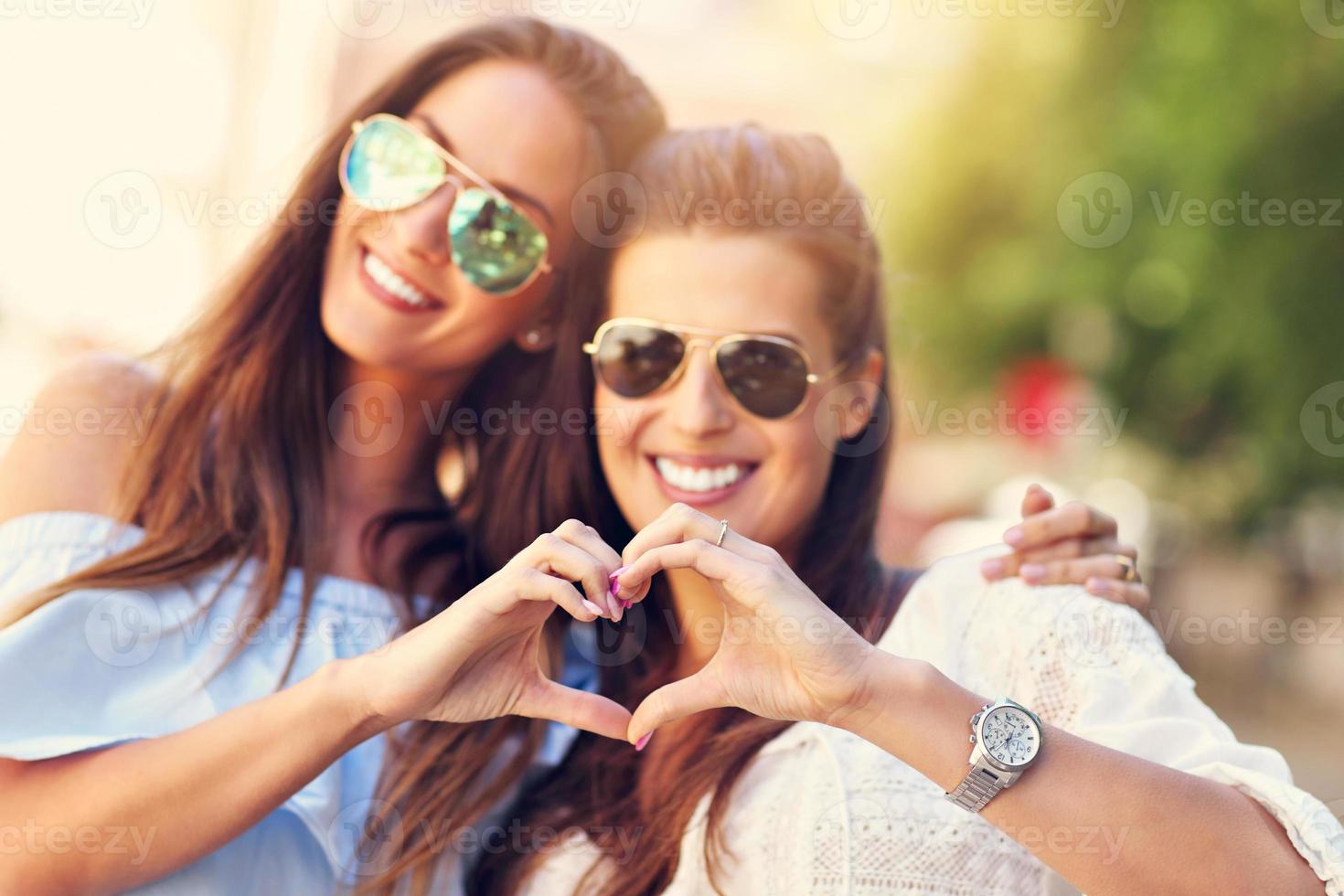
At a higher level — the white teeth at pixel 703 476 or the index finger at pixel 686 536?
the index finger at pixel 686 536

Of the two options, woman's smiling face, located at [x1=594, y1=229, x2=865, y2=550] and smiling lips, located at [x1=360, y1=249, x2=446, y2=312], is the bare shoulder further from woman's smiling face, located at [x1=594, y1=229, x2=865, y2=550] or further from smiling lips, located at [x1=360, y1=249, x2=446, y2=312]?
woman's smiling face, located at [x1=594, y1=229, x2=865, y2=550]

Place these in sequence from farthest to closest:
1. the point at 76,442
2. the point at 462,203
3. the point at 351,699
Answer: the point at 462,203 < the point at 76,442 < the point at 351,699

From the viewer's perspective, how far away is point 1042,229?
9406mm

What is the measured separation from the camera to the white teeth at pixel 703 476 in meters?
2.42

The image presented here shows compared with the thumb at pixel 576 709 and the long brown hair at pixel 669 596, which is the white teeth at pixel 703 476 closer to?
the long brown hair at pixel 669 596

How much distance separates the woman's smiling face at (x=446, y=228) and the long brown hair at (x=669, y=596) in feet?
0.73

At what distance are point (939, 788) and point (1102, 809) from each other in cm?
41

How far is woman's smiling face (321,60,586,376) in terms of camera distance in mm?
2730

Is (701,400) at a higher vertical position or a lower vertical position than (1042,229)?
lower

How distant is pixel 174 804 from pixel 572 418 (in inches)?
51.0

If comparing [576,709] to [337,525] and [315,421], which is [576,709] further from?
[315,421]

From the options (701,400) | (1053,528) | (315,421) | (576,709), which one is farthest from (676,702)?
(315,421)

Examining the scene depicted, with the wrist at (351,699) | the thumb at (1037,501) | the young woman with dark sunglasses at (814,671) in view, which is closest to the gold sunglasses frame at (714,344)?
the young woman with dark sunglasses at (814,671)

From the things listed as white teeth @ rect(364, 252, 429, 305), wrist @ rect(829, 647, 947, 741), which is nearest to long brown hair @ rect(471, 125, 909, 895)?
white teeth @ rect(364, 252, 429, 305)
